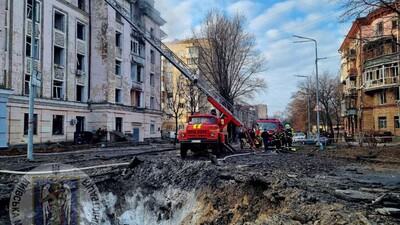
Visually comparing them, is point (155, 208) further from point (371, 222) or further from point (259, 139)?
point (259, 139)

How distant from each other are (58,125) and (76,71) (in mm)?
5791

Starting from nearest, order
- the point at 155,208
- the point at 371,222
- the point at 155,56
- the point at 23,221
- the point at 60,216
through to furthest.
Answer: the point at 371,222
the point at 23,221
the point at 60,216
the point at 155,208
the point at 155,56

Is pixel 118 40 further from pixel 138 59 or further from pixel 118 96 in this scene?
pixel 118 96

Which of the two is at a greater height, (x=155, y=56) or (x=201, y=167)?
(x=155, y=56)

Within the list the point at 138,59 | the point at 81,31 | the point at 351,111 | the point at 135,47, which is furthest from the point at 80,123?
the point at 351,111

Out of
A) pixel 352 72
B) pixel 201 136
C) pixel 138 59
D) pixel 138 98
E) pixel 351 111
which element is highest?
pixel 352 72

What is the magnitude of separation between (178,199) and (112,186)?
218 cm

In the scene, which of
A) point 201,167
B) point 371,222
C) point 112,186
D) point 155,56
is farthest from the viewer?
point 155,56

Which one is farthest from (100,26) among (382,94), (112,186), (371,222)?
(382,94)

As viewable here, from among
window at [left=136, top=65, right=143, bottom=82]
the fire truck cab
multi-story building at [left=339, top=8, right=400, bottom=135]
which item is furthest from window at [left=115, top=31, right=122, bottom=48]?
multi-story building at [left=339, top=8, right=400, bottom=135]

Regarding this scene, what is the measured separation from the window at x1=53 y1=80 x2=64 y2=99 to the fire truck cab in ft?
55.4

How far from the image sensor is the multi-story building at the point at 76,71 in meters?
24.4

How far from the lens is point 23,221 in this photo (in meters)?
7.10

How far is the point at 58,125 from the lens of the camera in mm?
29422
